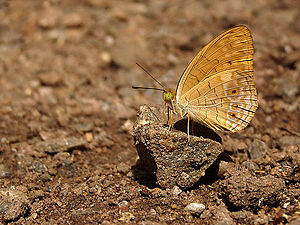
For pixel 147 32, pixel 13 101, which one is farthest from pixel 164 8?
pixel 13 101

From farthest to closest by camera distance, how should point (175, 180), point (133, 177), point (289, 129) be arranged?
point (289, 129) → point (133, 177) → point (175, 180)

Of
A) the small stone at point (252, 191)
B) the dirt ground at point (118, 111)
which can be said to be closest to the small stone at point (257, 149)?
the dirt ground at point (118, 111)

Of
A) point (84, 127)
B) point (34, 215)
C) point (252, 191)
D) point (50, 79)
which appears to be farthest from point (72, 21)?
point (252, 191)

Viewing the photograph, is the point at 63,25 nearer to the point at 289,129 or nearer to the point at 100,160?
the point at 100,160

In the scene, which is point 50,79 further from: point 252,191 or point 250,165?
point 252,191

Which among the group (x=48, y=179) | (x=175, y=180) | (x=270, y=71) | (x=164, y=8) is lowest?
(x=48, y=179)

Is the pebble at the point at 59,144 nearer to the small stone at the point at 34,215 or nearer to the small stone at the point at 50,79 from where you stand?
the small stone at the point at 34,215
